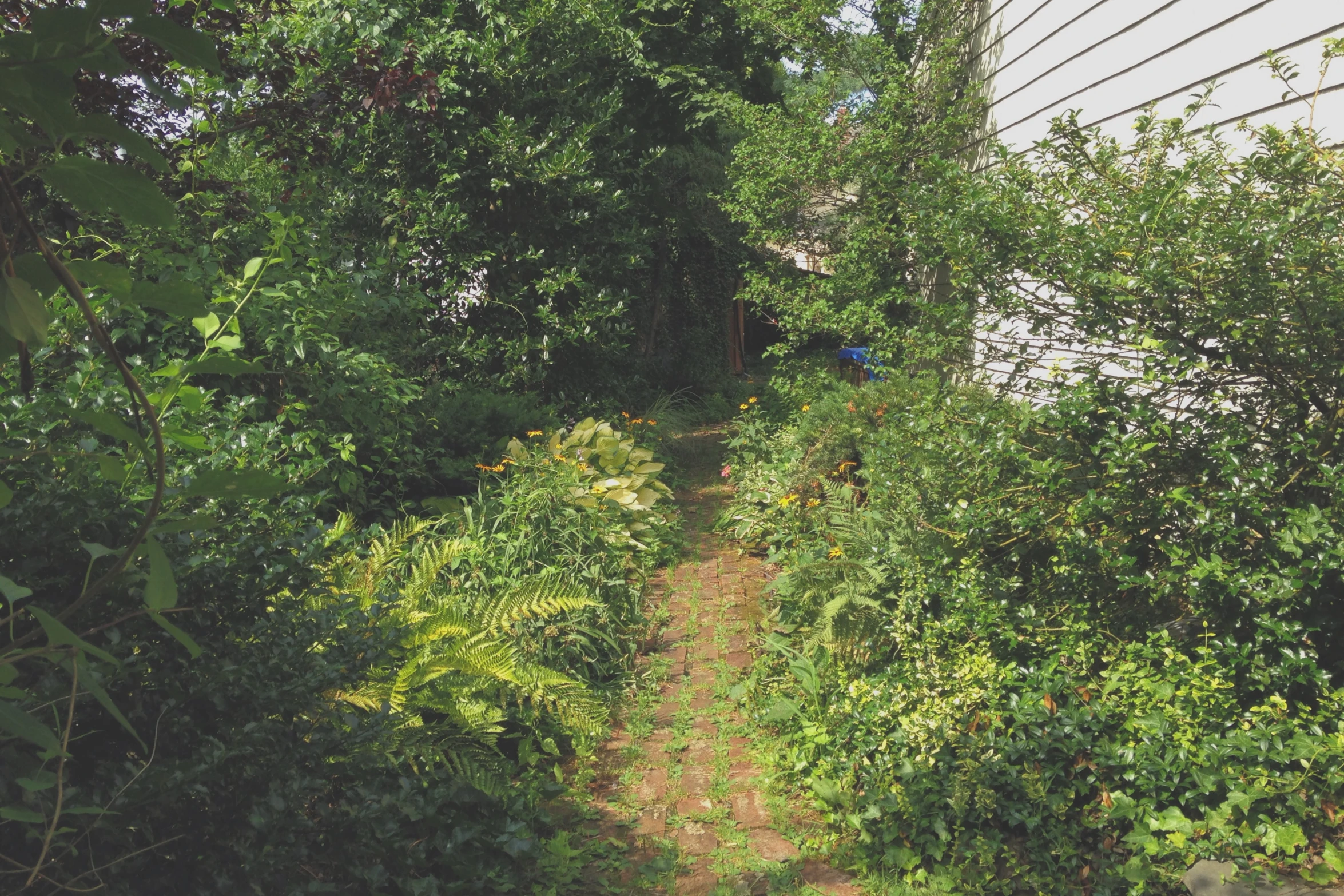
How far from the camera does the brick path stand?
353cm

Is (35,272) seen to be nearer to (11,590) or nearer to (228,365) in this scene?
(228,365)

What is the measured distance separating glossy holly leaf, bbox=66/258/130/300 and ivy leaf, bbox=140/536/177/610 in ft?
0.85

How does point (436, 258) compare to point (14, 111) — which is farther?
point (436, 258)

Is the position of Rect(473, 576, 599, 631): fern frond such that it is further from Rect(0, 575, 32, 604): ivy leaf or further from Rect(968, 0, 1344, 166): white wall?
Rect(0, 575, 32, 604): ivy leaf

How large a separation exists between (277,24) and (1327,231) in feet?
25.0

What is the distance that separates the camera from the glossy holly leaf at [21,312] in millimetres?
901

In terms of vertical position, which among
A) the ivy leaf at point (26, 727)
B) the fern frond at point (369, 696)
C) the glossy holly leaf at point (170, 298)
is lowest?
the fern frond at point (369, 696)

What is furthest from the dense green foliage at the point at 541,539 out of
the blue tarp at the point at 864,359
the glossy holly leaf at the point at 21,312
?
the blue tarp at the point at 864,359

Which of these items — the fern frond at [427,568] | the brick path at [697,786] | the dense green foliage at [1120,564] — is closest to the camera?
the dense green foliage at [1120,564]

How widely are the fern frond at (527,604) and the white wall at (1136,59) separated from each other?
10.5 ft

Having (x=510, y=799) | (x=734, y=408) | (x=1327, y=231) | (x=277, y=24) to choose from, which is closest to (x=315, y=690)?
(x=510, y=799)

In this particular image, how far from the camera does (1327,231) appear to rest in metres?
3.05

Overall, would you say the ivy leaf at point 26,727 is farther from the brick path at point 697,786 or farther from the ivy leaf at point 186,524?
the brick path at point 697,786

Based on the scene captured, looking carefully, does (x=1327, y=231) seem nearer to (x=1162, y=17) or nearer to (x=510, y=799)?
(x=1162, y=17)
